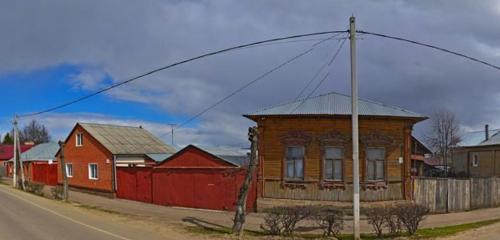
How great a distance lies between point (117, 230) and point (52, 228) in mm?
2077

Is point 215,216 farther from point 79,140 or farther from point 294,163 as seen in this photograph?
point 79,140

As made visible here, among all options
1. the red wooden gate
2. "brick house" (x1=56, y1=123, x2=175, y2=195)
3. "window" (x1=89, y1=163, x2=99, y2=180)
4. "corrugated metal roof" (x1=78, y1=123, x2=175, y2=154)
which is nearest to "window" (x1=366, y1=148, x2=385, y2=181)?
the red wooden gate

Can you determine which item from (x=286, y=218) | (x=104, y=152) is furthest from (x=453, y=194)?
(x=104, y=152)

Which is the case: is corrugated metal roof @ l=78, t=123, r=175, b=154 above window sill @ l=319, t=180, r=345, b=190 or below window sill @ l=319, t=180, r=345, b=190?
above

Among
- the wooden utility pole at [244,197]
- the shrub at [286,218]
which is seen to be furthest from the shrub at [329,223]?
the wooden utility pole at [244,197]

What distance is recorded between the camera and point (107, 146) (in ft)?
144

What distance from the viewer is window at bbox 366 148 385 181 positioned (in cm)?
A: 2709

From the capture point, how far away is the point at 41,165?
60.5 m

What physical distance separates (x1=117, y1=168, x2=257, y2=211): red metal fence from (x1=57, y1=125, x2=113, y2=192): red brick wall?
595cm

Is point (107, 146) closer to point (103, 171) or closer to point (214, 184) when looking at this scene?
point (103, 171)

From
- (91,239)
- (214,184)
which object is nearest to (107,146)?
(214,184)

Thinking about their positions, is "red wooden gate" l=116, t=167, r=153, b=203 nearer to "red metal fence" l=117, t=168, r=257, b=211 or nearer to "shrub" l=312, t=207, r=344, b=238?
"red metal fence" l=117, t=168, r=257, b=211

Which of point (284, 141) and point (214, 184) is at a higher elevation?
point (284, 141)

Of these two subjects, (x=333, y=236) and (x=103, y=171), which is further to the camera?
(x=103, y=171)
